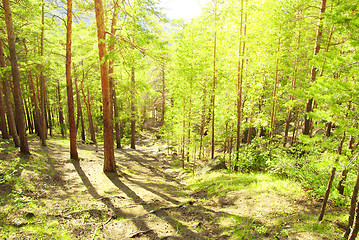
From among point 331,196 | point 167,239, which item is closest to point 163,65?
point 167,239

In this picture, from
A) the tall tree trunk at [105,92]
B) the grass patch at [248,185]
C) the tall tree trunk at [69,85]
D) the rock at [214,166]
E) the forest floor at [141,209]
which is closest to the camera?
the forest floor at [141,209]

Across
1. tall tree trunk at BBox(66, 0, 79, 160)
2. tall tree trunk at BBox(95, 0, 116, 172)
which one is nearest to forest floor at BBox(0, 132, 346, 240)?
tall tree trunk at BBox(95, 0, 116, 172)

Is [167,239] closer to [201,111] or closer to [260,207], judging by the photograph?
[260,207]

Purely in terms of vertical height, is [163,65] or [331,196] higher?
[163,65]

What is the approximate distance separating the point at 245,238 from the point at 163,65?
7.17 meters

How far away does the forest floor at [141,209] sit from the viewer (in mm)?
5212

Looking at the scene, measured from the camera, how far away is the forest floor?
205 inches

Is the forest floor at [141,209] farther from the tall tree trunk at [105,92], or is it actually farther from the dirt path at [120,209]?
the tall tree trunk at [105,92]

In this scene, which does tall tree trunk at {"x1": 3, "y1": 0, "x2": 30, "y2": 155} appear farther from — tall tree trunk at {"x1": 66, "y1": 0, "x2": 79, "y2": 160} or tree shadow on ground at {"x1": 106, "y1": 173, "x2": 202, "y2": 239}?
tree shadow on ground at {"x1": 106, "y1": 173, "x2": 202, "y2": 239}

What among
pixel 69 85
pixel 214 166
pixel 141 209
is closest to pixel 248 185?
pixel 214 166

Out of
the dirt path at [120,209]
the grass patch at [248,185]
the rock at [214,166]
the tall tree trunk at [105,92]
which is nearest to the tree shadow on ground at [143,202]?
the dirt path at [120,209]

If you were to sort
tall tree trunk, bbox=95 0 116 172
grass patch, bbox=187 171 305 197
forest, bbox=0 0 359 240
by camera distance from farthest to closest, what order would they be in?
tall tree trunk, bbox=95 0 116 172 → grass patch, bbox=187 171 305 197 → forest, bbox=0 0 359 240

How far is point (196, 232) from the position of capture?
5859 mm

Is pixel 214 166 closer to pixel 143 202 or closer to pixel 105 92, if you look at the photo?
pixel 143 202
